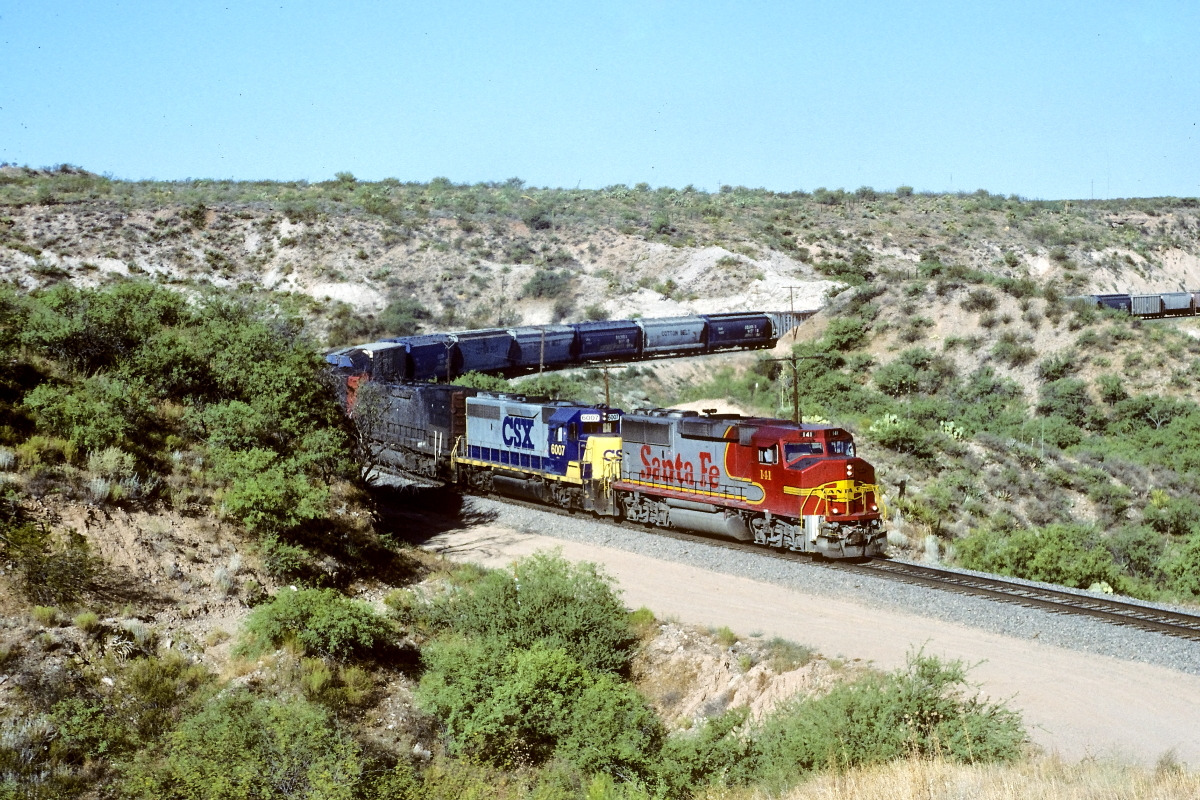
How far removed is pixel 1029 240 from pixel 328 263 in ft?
214

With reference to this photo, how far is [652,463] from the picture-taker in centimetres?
2441

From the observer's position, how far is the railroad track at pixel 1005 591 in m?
17.6

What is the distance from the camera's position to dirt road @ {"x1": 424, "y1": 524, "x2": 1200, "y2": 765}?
44.8ft

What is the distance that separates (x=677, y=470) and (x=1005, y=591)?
310 inches

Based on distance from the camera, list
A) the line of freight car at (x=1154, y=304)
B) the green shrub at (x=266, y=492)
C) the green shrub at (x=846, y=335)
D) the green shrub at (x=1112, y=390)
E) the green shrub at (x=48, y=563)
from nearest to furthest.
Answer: the green shrub at (x=48, y=563) < the green shrub at (x=266, y=492) < the green shrub at (x=1112, y=390) < the green shrub at (x=846, y=335) < the line of freight car at (x=1154, y=304)

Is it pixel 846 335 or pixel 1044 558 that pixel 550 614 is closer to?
pixel 1044 558

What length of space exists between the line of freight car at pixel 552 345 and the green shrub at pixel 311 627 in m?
20.2

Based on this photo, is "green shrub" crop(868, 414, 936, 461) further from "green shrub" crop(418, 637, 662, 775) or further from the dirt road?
"green shrub" crop(418, 637, 662, 775)

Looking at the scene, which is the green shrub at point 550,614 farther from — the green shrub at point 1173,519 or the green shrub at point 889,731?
the green shrub at point 1173,519

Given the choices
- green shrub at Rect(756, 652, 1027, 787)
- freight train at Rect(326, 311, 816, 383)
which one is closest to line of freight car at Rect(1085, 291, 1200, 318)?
freight train at Rect(326, 311, 816, 383)

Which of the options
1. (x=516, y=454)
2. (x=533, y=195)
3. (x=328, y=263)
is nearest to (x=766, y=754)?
(x=516, y=454)

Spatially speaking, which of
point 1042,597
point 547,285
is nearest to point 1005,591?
point 1042,597

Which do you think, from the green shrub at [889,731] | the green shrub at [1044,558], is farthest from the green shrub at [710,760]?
the green shrub at [1044,558]

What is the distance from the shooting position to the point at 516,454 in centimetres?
2838
